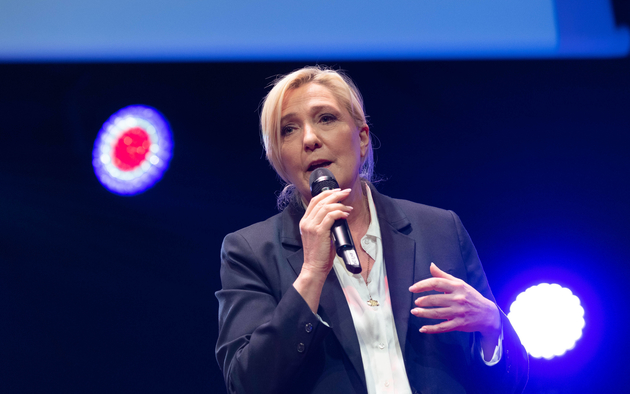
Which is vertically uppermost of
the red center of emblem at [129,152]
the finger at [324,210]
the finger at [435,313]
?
the red center of emblem at [129,152]

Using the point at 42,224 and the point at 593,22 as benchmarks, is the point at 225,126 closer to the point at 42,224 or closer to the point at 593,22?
the point at 42,224

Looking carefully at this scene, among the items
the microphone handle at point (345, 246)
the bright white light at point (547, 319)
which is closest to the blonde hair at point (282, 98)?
the microphone handle at point (345, 246)

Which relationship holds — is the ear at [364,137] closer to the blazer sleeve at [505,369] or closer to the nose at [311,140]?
the nose at [311,140]

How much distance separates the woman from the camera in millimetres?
1196

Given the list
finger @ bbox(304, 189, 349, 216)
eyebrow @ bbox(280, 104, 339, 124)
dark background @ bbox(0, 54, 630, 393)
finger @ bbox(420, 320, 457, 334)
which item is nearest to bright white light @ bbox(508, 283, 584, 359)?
dark background @ bbox(0, 54, 630, 393)

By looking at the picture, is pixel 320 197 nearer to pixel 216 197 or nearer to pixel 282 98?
pixel 282 98

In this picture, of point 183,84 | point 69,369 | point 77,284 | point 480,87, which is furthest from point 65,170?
point 480,87

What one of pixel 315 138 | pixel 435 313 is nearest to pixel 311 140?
pixel 315 138

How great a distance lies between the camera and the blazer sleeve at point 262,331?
1.16 meters

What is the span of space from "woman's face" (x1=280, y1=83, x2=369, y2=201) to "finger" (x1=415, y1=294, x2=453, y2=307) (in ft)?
1.60

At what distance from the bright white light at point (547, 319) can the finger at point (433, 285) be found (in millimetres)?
1843

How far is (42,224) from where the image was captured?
280 centimetres

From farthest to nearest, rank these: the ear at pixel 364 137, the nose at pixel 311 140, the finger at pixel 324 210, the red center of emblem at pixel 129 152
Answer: the red center of emblem at pixel 129 152 < the ear at pixel 364 137 < the nose at pixel 311 140 < the finger at pixel 324 210

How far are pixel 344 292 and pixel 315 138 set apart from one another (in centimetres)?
48
